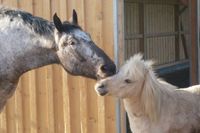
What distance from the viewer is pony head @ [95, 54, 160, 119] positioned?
312 cm

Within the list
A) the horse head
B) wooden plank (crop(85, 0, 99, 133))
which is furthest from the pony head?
wooden plank (crop(85, 0, 99, 133))

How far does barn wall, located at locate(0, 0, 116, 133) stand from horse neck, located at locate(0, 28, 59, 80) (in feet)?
7.72

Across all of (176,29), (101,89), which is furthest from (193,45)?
(176,29)

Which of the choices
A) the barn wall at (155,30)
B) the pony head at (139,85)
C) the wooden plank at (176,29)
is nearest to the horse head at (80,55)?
the pony head at (139,85)

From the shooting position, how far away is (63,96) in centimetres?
484

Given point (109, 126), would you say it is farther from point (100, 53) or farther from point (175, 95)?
point (100, 53)

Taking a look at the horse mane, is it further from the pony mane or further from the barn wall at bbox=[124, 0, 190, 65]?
Answer: the barn wall at bbox=[124, 0, 190, 65]

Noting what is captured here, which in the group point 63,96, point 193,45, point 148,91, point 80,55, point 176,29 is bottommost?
point 63,96

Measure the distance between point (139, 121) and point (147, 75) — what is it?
370 mm

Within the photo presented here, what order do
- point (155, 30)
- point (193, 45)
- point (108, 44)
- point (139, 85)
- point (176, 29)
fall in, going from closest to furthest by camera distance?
1. point (139, 85)
2. point (108, 44)
3. point (193, 45)
4. point (155, 30)
5. point (176, 29)

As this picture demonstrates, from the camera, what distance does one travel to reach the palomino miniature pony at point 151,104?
3162 mm

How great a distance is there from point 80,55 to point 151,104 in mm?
1322

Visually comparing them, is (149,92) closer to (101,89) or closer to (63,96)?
(101,89)

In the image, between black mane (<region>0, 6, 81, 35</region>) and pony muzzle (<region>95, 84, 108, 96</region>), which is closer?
black mane (<region>0, 6, 81, 35</region>)
